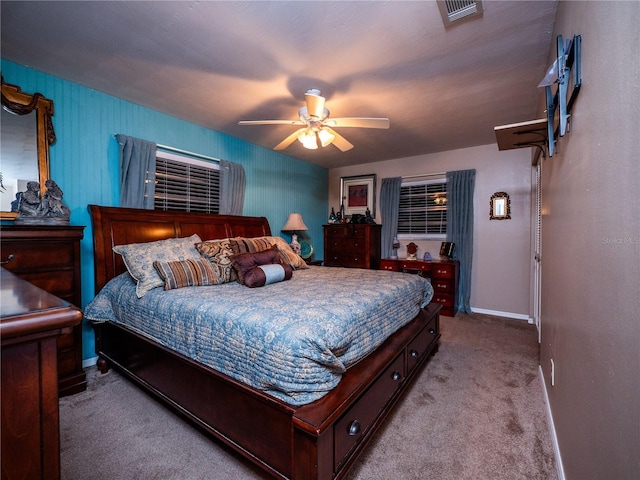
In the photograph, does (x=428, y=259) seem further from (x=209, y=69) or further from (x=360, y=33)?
(x=209, y=69)

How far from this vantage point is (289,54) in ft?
6.95

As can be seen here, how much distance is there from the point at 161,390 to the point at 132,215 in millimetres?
1771

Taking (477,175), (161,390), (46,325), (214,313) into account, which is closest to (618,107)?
(46,325)

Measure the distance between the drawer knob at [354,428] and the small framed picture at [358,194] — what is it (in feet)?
14.0

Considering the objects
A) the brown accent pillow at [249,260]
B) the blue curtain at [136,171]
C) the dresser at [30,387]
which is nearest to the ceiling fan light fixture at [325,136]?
the brown accent pillow at [249,260]

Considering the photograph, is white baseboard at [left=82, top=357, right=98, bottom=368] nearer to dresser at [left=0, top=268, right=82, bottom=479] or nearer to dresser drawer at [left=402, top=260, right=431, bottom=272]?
dresser at [left=0, top=268, right=82, bottom=479]

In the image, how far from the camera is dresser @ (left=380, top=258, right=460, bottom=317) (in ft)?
13.9

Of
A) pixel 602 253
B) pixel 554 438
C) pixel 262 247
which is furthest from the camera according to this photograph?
pixel 262 247

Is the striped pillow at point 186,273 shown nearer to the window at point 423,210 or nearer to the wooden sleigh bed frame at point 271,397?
the wooden sleigh bed frame at point 271,397

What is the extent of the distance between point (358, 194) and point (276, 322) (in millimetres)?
4456

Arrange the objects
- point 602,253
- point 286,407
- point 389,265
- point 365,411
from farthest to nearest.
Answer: point 389,265, point 365,411, point 286,407, point 602,253

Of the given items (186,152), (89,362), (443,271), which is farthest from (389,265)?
(89,362)

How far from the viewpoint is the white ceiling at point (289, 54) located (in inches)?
69.0

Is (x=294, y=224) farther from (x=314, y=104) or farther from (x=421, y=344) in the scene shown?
(x=421, y=344)
